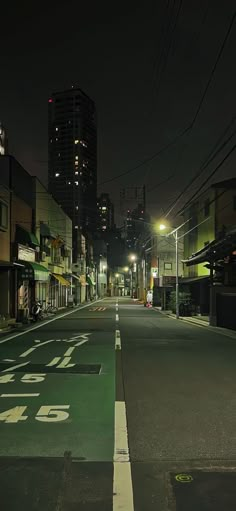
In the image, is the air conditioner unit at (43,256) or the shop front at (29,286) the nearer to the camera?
the shop front at (29,286)

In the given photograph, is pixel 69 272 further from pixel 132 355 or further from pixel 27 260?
pixel 132 355

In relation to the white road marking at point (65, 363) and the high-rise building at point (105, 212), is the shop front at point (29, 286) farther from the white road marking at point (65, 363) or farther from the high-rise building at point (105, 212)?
the high-rise building at point (105, 212)

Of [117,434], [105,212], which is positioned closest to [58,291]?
[117,434]

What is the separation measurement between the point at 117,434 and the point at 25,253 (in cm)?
2705

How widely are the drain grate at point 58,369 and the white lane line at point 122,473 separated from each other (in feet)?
14.2

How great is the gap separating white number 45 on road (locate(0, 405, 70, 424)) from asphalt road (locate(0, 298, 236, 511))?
2cm

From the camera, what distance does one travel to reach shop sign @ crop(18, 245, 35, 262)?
102ft

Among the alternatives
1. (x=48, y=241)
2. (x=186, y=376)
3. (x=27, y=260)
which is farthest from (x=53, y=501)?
(x=48, y=241)

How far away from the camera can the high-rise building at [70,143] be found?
58.6 meters

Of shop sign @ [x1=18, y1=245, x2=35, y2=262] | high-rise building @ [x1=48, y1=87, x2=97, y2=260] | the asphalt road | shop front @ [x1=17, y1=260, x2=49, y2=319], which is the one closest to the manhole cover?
the asphalt road

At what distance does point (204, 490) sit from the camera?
14.8 ft

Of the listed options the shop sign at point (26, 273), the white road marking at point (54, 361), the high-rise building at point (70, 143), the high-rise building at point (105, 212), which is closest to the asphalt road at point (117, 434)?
the white road marking at point (54, 361)

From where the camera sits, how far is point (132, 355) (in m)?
14.4

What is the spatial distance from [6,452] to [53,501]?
60.4 inches
